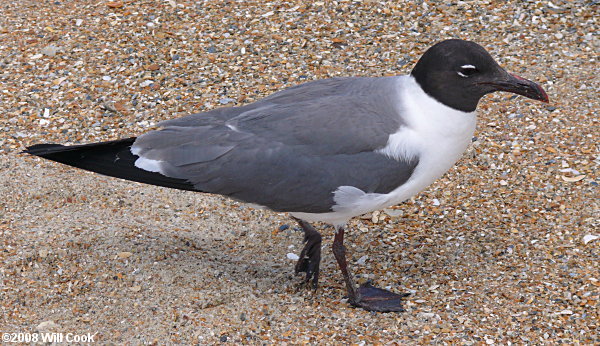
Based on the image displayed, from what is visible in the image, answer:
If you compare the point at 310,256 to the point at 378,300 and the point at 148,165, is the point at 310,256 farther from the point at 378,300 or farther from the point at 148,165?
the point at 148,165

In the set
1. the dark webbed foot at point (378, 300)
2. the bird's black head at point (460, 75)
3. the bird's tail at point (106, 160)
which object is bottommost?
the dark webbed foot at point (378, 300)

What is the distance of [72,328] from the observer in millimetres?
3730

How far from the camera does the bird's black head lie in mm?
3684

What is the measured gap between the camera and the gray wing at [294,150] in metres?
3.69

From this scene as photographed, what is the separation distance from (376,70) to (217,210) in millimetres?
1695

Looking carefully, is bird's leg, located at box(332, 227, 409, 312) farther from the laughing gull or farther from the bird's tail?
the bird's tail

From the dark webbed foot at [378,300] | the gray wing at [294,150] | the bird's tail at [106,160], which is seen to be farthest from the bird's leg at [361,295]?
the bird's tail at [106,160]

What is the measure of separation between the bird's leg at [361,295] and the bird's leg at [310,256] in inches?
7.9

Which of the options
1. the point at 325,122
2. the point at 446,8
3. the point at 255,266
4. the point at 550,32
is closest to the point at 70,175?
the point at 255,266

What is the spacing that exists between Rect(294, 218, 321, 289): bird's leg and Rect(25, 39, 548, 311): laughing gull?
0.35 meters

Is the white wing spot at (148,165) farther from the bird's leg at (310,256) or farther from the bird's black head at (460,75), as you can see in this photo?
the bird's black head at (460,75)

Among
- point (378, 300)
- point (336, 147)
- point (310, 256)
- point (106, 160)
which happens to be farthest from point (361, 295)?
point (106, 160)

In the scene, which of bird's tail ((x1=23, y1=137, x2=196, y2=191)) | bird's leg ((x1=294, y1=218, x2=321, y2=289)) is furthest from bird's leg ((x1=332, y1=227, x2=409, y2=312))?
bird's tail ((x1=23, y1=137, x2=196, y2=191))

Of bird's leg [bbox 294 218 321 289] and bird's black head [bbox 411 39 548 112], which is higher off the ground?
bird's black head [bbox 411 39 548 112]
